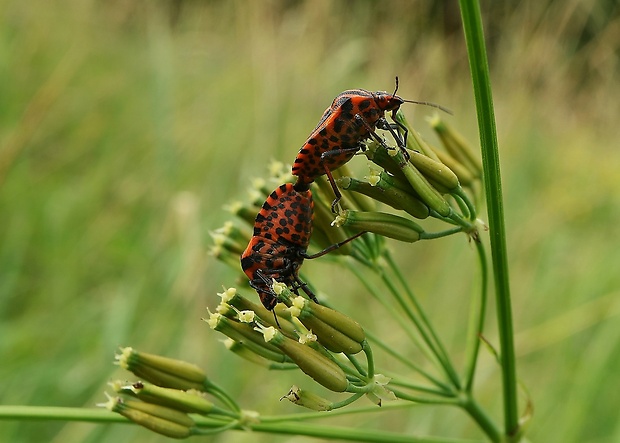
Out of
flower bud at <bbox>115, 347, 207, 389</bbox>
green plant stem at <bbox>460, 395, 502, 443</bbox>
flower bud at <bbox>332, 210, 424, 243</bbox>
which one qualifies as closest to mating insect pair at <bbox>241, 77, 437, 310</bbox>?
flower bud at <bbox>332, 210, 424, 243</bbox>

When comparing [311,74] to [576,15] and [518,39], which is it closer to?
[518,39]

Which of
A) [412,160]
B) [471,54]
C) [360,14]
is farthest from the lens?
[360,14]

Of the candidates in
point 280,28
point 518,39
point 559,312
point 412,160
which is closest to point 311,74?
point 280,28

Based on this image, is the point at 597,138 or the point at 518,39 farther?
the point at 597,138

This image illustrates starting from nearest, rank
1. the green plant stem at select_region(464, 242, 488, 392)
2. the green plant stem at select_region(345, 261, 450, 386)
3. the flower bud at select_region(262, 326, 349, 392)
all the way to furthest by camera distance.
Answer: the flower bud at select_region(262, 326, 349, 392), the green plant stem at select_region(464, 242, 488, 392), the green plant stem at select_region(345, 261, 450, 386)

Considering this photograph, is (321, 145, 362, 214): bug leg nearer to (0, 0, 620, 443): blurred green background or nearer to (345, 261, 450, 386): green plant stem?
(345, 261, 450, 386): green plant stem

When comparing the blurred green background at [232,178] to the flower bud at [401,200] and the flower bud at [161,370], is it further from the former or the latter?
the flower bud at [401,200]

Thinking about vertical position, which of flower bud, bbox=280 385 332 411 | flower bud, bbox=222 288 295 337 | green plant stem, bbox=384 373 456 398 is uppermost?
flower bud, bbox=222 288 295 337
